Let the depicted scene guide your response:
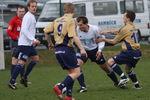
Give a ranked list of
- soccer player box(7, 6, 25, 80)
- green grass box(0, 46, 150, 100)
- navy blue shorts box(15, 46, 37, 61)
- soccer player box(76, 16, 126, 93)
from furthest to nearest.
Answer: soccer player box(7, 6, 25, 80) → navy blue shorts box(15, 46, 37, 61) → soccer player box(76, 16, 126, 93) → green grass box(0, 46, 150, 100)

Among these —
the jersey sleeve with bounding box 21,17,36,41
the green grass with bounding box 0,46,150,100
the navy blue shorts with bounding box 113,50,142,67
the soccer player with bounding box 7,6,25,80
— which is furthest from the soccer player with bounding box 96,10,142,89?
the soccer player with bounding box 7,6,25,80

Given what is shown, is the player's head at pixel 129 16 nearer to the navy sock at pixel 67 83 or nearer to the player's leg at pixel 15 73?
the player's leg at pixel 15 73

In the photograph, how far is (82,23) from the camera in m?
14.0

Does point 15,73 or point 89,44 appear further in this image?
point 15,73

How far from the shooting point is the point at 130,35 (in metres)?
14.1

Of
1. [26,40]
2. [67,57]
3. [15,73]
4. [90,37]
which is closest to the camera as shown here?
[67,57]

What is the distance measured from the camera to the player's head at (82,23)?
1391 cm

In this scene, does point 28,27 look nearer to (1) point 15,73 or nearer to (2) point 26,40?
(2) point 26,40

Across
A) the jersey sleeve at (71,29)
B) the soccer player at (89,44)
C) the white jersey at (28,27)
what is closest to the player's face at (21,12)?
the white jersey at (28,27)

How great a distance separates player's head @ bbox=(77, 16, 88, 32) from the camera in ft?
45.6

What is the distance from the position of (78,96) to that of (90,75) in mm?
6023

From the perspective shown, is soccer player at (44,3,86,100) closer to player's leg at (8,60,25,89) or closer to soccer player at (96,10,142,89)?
soccer player at (96,10,142,89)

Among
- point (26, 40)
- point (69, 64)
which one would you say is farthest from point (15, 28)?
point (69, 64)

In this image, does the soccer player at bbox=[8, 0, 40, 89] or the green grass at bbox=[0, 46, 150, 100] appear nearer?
the green grass at bbox=[0, 46, 150, 100]
